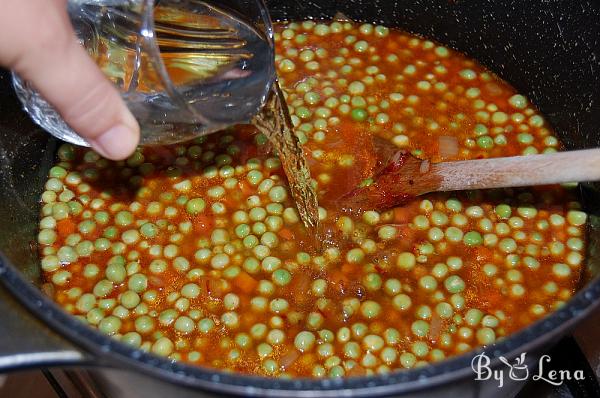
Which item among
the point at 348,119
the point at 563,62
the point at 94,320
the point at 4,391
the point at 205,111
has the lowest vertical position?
the point at 4,391

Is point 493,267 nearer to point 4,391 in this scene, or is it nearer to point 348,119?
point 348,119

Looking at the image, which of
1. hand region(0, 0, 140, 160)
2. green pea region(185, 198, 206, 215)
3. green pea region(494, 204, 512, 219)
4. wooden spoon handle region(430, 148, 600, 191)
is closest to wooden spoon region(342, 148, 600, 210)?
wooden spoon handle region(430, 148, 600, 191)

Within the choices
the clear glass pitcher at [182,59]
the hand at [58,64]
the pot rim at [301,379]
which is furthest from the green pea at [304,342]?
the hand at [58,64]

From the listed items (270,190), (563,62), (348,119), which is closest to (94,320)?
(270,190)

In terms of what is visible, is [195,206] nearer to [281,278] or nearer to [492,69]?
[281,278]

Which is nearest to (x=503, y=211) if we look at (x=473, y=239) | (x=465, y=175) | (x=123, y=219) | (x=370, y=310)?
(x=473, y=239)

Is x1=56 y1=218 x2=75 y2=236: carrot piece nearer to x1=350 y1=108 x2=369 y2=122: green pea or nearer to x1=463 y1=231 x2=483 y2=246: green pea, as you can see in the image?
x1=350 y1=108 x2=369 y2=122: green pea

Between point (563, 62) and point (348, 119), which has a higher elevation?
point (563, 62)
